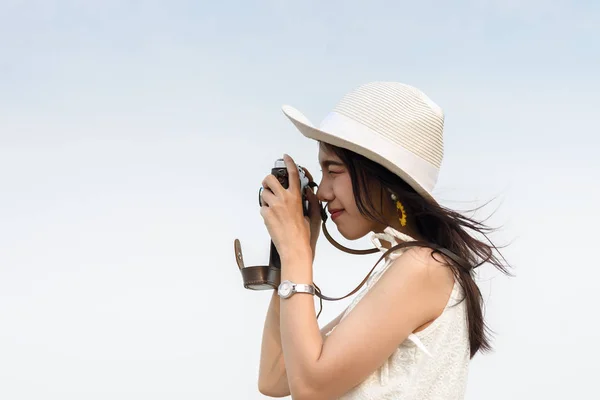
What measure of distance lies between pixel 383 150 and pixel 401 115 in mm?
136

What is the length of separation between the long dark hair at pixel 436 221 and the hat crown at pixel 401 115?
3.6 inches

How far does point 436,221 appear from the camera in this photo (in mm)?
2484

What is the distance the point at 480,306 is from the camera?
2486 millimetres

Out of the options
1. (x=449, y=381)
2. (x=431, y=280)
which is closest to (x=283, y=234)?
(x=431, y=280)

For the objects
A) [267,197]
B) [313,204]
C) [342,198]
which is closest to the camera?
[342,198]

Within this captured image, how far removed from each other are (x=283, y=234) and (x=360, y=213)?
209mm

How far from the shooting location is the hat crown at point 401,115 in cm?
245

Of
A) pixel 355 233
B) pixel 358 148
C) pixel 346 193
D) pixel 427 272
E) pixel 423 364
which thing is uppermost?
pixel 358 148

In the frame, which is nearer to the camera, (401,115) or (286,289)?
(286,289)

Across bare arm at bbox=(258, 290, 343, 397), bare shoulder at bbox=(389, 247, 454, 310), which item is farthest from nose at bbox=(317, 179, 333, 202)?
bare arm at bbox=(258, 290, 343, 397)

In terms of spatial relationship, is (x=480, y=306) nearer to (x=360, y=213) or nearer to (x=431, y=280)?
(x=431, y=280)

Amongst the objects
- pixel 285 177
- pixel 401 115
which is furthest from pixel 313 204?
pixel 401 115

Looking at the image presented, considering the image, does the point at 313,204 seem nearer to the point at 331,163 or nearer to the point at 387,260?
the point at 331,163

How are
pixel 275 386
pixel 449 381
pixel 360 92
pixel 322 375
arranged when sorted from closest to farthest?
pixel 322 375, pixel 449 381, pixel 360 92, pixel 275 386
